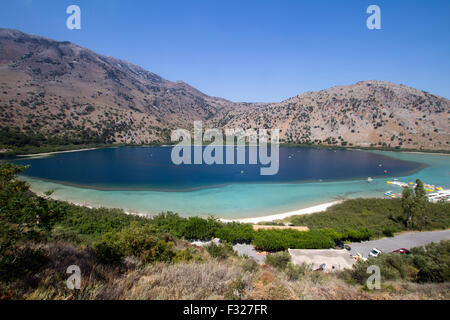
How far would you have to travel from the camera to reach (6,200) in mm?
4461

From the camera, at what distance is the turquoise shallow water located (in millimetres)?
28281

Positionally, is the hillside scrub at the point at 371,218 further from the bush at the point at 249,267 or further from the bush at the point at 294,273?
the bush at the point at 249,267

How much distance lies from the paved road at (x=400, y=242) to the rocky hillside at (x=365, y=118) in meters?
94.7

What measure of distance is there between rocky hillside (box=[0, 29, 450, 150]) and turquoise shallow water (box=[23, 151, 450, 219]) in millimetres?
63126

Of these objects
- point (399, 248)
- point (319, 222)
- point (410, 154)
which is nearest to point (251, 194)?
point (319, 222)

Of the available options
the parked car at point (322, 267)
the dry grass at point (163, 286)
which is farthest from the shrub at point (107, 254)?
the parked car at point (322, 267)

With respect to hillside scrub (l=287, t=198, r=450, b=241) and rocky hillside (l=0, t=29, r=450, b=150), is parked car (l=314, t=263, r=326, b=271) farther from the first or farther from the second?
rocky hillside (l=0, t=29, r=450, b=150)

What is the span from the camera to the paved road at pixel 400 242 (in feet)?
56.6

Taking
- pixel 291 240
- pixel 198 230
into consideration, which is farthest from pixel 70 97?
pixel 291 240

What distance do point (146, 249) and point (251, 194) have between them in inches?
1093

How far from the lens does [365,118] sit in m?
111

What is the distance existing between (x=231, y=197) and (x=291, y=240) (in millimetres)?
18286
